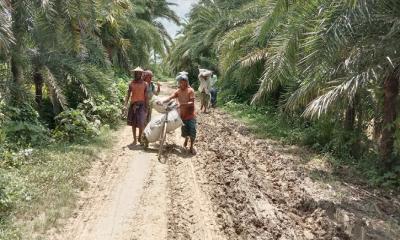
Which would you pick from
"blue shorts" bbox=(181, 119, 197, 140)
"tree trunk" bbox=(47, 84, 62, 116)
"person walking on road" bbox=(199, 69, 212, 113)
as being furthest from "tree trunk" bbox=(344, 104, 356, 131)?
"person walking on road" bbox=(199, 69, 212, 113)

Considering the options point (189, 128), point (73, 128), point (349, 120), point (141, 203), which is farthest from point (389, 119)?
point (73, 128)

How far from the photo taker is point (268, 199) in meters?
6.68

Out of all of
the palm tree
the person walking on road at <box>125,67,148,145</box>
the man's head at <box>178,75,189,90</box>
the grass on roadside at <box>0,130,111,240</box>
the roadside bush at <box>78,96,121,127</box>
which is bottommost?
the grass on roadside at <box>0,130,111,240</box>

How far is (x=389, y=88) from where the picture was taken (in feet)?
26.5

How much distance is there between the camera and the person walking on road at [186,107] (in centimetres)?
968

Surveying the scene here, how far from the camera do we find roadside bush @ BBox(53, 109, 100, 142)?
10.3 metres

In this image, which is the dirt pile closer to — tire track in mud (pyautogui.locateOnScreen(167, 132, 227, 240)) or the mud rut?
the mud rut

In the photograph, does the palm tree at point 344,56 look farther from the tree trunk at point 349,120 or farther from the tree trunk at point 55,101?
the tree trunk at point 55,101

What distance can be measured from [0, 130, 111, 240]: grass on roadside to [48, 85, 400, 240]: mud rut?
0.74 feet

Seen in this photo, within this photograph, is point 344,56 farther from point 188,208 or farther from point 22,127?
point 22,127

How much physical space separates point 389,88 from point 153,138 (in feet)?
15.0

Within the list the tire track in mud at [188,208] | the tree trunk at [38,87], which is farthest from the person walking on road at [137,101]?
the tree trunk at [38,87]

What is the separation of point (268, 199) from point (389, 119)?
9.61ft

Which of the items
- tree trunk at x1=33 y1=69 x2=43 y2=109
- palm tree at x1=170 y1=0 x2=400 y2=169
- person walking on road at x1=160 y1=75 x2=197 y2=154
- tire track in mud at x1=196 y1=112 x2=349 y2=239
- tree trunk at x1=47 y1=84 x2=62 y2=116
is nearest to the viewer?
tire track in mud at x1=196 y1=112 x2=349 y2=239
